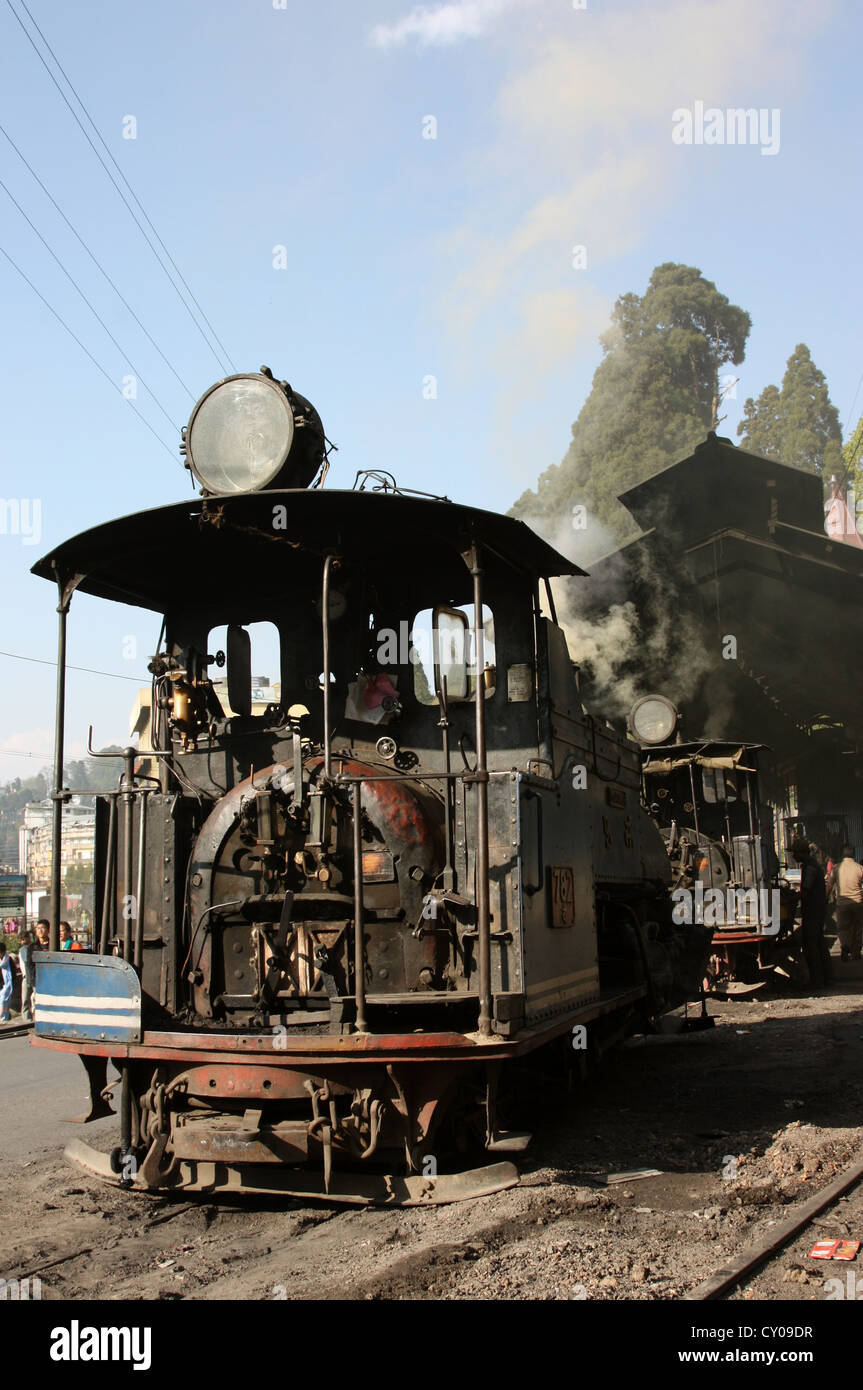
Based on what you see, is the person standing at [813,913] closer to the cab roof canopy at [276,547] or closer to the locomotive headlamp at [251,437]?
the cab roof canopy at [276,547]

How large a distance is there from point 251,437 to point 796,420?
53964 millimetres

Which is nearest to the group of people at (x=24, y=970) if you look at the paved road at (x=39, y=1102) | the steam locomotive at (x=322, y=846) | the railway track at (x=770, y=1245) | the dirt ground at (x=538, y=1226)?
the paved road at (x=39, y=1102)

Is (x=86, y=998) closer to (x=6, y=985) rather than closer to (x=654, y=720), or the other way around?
(x=654, y=720)

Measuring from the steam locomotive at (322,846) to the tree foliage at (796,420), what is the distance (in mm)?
51104

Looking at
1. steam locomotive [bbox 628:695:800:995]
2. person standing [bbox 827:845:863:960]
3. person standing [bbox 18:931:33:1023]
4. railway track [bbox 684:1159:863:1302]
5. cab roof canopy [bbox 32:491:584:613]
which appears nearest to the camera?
railway track [bbox 684:1159:863:1302]

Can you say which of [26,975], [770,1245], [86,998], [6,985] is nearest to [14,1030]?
[6,985]

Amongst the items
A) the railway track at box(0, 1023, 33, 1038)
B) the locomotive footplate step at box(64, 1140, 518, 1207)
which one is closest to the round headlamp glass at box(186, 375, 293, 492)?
the locomotive footplate step at box(64, 1140, 518, 1207)

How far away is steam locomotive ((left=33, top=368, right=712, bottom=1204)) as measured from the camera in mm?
5336

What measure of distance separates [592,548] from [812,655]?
7950mm

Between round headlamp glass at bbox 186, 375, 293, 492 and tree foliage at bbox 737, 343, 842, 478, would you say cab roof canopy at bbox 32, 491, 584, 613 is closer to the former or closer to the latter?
round headlamp glass at bbox 186, 375, 293, 492

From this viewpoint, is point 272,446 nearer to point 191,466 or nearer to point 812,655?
point 191,466

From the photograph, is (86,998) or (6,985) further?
(6,985)

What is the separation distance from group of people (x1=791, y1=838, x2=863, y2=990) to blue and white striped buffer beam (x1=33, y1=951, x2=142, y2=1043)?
11.8 metres

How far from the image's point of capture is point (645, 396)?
45562 mm
